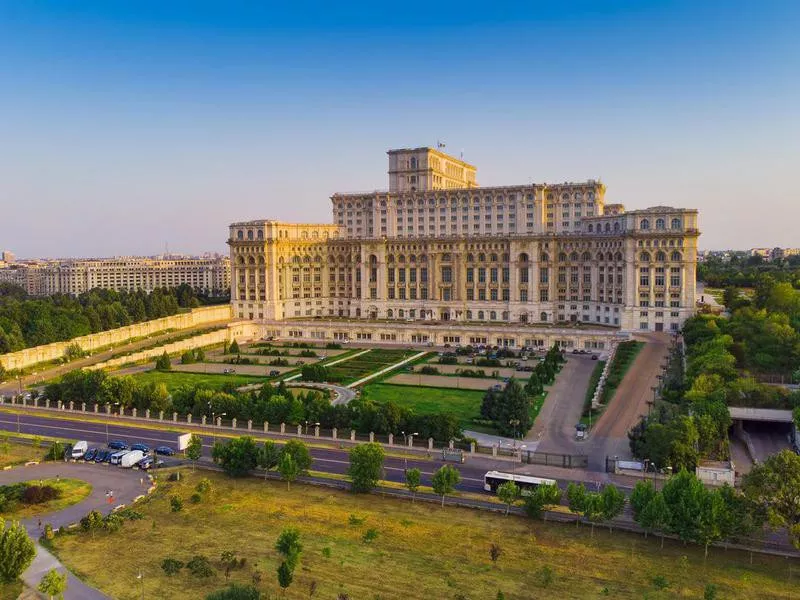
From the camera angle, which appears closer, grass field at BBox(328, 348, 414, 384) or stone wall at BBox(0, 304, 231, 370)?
grass field at BBox(328, 348, 414, 384)

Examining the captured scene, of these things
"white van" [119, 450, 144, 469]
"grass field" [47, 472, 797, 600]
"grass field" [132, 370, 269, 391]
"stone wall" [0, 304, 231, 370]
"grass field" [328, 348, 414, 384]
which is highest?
"stone wall" [0, 304, 231, 370]

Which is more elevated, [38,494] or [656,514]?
[656,514]

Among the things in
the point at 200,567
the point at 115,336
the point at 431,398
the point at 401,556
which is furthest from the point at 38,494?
the point at 115,336

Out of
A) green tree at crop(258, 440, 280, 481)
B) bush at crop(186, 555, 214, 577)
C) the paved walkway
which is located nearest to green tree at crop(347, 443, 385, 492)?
green tree at crop(258, 440, 280, 481)

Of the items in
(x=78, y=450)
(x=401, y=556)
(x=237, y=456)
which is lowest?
(x=401, y=556)

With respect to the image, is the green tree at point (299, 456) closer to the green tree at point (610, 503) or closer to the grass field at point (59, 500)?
the grass field at point (59, 500)

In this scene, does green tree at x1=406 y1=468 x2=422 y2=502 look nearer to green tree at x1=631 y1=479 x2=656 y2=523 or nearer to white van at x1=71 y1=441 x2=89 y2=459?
green tree at x1=631 y1=479 x2=656 y2=523

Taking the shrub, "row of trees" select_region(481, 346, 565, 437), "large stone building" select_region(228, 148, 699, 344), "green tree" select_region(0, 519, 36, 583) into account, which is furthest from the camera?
"large stone building" select_region(228, 148, 699, 344)

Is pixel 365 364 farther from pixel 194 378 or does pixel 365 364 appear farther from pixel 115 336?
pixel 115 336
